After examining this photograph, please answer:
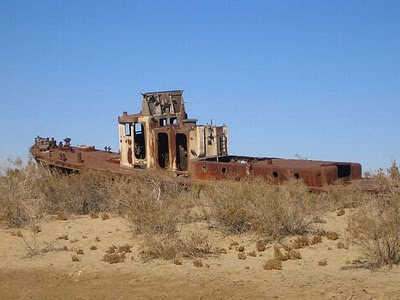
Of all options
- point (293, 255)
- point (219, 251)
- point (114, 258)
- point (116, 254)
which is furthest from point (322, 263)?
point (116, 254)

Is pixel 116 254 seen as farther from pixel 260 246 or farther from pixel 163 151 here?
pixel 163 151

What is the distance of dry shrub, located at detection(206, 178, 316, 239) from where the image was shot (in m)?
12.4

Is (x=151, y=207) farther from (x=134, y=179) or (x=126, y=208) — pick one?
(x=134, y=179)

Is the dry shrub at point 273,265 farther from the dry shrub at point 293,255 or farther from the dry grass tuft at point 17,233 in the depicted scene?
the dry grass tuft at point 17,233

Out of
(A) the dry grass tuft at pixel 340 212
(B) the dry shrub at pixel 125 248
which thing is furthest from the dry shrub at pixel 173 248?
(A) the dry grass tuft at pixel 340 212

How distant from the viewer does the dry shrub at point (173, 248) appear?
11.2 meters

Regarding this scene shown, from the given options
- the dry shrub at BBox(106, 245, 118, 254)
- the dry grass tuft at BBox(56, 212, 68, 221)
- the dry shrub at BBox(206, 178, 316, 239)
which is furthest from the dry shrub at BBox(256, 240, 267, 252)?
the dry grass tuft at BBox(56, 212, 68, 221)

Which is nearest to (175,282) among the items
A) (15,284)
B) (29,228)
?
(15,284)

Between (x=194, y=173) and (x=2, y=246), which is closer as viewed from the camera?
(x=2, y=246)

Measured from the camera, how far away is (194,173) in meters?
18.8

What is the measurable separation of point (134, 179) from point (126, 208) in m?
3.28

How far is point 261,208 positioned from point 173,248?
86.4 inches

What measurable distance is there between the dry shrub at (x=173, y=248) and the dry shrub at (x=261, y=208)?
4.59 ft

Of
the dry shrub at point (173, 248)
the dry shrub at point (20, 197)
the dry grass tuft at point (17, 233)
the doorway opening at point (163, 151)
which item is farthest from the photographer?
the doorway opening at point (163, 151)
